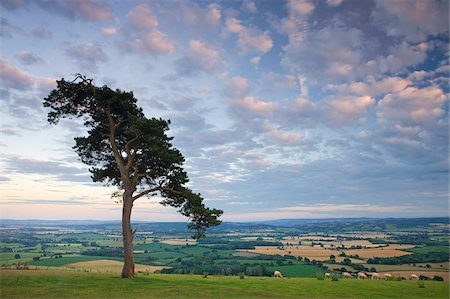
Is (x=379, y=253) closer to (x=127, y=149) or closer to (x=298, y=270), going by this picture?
(x=298, y=270)

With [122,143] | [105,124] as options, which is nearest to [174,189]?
[122,143]

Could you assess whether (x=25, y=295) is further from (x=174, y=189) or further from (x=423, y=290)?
(x=423, y=290)

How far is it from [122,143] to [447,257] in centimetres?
10085

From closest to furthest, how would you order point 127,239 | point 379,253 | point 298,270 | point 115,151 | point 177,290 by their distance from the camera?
point 177,290 → point 127,239 → point 115,151 → point 298,270 → point 379,253

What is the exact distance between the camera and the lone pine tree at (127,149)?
84.9 ft

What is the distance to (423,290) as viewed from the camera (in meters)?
22.2

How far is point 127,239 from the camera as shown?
25453 millimetres

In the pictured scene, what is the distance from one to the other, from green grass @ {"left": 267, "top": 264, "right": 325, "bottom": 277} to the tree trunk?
51081 mm

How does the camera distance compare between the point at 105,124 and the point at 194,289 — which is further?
the point at 105,124

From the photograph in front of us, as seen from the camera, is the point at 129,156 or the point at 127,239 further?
the point at 129,156

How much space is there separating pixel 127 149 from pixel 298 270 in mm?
62396

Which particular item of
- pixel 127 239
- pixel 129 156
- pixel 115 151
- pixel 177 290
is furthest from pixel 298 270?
pixel 177 290

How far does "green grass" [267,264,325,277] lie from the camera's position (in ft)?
229

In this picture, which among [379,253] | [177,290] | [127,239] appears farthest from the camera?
[379,253]
